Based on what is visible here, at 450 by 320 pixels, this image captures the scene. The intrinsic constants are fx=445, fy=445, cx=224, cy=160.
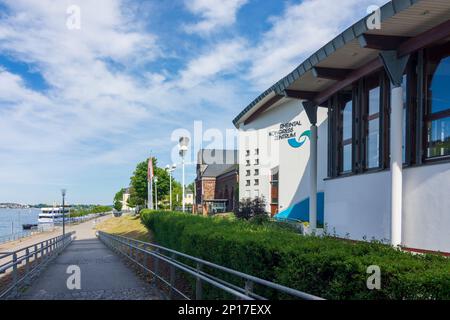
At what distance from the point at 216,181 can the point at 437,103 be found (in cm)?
6422

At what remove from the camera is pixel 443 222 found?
988 cm

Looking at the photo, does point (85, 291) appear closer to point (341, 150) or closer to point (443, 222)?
point (443, 222)

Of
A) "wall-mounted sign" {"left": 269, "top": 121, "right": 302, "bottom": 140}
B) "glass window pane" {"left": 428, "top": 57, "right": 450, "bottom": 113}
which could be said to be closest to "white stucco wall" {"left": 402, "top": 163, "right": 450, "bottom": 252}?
"glass window pane" {"left": 428, "top": 57, "right": 450, "bottom": 113}

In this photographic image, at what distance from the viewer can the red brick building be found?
64938 mm

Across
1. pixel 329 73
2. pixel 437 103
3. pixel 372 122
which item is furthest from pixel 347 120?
pixel 437 103

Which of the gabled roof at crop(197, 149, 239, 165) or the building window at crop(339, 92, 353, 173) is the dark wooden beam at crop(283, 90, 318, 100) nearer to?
the building window at crop(339, 92, 353, 173)

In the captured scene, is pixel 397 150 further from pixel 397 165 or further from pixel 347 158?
pixel 347 158

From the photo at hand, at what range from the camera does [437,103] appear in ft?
34.6

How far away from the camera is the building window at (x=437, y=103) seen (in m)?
10.3

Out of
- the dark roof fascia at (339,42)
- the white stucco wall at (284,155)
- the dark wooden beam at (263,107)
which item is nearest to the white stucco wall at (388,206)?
the dark roof fascia at (339,42)

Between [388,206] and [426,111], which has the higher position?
[426,111]

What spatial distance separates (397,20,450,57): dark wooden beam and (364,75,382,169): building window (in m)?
2.06

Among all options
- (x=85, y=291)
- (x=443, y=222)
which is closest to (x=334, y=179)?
(x=443, y=222)
